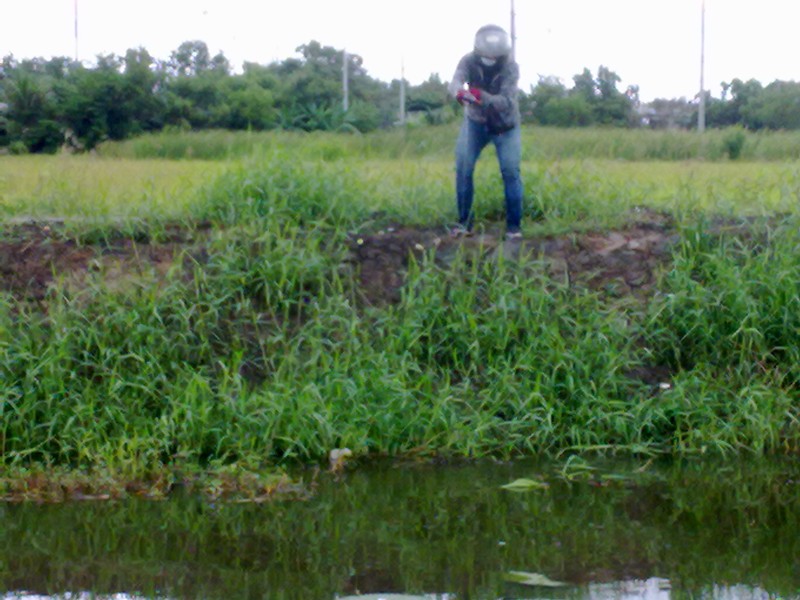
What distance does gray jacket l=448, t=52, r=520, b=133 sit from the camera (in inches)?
270

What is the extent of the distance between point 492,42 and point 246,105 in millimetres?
11062

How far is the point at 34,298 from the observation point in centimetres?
649

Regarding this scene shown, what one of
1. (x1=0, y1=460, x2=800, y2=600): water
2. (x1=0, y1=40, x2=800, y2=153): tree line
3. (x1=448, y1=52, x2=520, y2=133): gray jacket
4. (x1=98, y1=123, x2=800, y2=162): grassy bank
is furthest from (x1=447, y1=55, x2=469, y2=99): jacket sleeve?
(x1=0, y1=40, x2=800, y2=153): tree line

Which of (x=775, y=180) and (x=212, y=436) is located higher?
(x=775, y=180)

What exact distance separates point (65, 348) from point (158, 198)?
2362 mm

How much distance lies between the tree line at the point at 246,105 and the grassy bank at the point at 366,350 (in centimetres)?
931

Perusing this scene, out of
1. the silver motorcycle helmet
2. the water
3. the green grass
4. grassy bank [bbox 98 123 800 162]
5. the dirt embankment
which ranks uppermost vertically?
the silver motorcycle helmet

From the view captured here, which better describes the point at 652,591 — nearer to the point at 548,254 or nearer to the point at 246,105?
the point at 548,254

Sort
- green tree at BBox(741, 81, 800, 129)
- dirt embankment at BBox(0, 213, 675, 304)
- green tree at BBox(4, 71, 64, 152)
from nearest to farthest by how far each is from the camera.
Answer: dirt embankment at BBox(0, 213, 675, 304), green tree at BBox(741, 81, 800, 129), green tree at BBox(4, 71, 64, 152)

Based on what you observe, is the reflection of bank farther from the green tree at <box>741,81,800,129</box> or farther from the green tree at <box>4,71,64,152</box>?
the green tree at <box>4,71,64,152</box>

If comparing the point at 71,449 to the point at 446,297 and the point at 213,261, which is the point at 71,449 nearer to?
the point at 213,261

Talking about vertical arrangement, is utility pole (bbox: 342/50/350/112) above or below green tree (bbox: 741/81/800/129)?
above

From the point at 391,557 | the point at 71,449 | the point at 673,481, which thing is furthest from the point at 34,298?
the point at 673,481

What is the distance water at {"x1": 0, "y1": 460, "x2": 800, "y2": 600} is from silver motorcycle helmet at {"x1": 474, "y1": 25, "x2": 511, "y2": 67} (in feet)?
9.39
